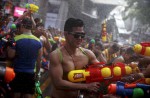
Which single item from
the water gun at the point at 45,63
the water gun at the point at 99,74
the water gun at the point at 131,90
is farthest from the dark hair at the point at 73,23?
the water gun at the point at 45,63

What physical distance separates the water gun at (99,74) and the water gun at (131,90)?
0.64m

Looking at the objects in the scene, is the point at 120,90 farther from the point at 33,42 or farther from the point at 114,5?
the point at 114,5

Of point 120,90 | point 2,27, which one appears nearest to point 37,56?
point 120,90

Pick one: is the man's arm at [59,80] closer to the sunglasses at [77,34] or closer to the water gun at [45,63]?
the sunglasses at [77,34]

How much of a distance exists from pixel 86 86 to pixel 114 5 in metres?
28.0

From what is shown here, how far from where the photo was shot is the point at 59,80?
3.56m

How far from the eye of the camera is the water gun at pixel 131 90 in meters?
2.52

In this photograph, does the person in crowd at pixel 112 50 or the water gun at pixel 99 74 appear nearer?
the water gun at pixel 99 74

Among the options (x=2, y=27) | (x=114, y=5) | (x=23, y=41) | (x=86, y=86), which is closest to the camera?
(x=86, y=86)

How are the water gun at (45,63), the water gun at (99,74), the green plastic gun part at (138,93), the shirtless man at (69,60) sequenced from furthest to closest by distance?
the water gun at (45,63)
the shirtless man at (69,60)
the water gun at (99,74)
the green plastic gun part at (138,93)

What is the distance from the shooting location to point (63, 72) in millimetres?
3756

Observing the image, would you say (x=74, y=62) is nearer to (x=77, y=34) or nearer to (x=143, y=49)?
(x=77, y=34)

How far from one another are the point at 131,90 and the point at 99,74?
30.3 inches

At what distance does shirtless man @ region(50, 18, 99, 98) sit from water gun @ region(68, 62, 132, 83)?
0.54ft
